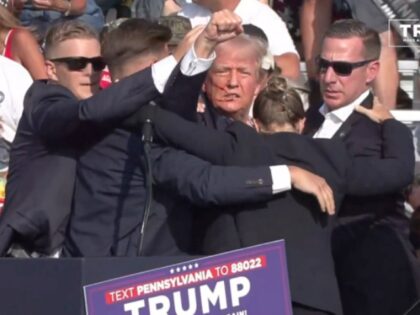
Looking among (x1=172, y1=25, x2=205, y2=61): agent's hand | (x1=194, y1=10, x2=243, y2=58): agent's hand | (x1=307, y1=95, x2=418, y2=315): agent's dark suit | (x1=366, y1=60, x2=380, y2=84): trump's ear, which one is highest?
(x1=194, y1=10, x2=243, y2=58): agent's hand

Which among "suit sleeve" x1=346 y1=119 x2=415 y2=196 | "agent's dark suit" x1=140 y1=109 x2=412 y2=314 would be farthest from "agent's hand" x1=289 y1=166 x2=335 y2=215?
"suit sleeve" x1=346 y1=119 x2=415 y2=196

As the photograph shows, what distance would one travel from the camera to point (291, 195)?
5395mm

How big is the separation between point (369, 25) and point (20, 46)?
187cm

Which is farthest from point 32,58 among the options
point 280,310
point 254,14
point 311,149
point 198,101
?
point 280,310

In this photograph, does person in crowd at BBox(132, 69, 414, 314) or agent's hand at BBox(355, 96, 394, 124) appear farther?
agent's hand at BBox(355, 96, 394, 124)

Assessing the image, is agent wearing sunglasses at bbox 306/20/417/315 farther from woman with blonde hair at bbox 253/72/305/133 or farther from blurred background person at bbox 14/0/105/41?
blurred background person at bbox 14/0/105/41

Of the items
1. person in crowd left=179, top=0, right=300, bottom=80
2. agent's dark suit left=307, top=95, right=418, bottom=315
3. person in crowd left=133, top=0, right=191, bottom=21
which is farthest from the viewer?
person in crowd left=133, top=0, right=191, bottom=21

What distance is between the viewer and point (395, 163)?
18.5ft

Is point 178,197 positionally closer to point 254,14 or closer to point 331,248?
point 331,248

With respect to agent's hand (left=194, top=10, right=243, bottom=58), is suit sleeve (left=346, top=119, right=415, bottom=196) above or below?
below

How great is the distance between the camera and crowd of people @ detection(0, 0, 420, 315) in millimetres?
5277

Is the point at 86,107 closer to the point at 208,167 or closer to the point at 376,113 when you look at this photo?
the point at 208,167

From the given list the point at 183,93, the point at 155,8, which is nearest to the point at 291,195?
the point at 183,93

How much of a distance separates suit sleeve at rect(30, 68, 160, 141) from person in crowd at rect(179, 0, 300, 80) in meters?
1.87
